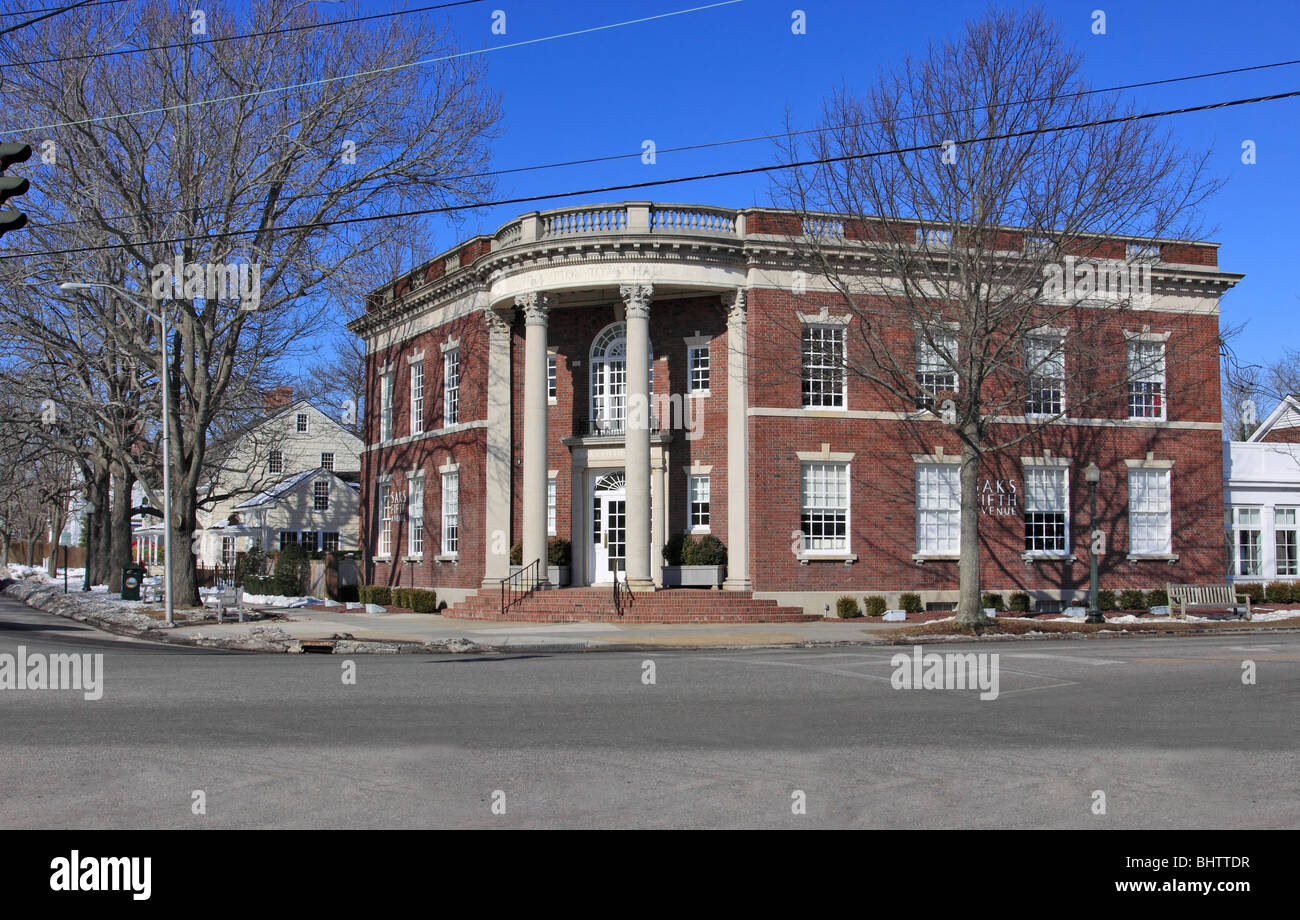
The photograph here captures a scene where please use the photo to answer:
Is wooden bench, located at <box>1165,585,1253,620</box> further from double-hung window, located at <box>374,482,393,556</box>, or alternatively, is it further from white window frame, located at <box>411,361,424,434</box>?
double-hung window, located at <box>374,482,393,556</box>


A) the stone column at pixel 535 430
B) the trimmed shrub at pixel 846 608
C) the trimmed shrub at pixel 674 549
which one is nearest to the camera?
the trimmed shrub at pixel 846 608

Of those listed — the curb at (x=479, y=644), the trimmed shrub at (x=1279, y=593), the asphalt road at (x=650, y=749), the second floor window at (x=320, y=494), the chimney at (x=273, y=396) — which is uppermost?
the chimney at (x=273, y=396)

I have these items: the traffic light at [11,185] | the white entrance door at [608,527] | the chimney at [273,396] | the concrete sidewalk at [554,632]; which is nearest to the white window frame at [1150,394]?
the concrete sidewalk at [554,632]

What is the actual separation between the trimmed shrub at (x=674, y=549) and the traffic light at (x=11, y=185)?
64.4 feet

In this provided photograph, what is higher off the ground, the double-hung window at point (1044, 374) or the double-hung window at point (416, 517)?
the double-hung window at point (1044, 374)

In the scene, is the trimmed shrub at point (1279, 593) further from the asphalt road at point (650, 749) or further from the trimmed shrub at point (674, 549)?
the asphalt road at point (650, 749)

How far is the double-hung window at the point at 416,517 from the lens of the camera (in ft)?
121

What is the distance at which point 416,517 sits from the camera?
122 feet

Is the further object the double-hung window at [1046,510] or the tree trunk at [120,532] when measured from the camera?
the tree trunk at [120,532]

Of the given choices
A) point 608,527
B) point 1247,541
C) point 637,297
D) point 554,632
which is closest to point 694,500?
point 608,527

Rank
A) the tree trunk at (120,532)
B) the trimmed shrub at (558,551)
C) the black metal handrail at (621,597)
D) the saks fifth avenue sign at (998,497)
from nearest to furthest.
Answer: the black metal handrail at (621,597) → the trimmed shrub at (558,551) → the saks fifth avenue sign at (998,497) → the tree trunk at (120,532)

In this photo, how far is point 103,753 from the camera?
31.5 ft

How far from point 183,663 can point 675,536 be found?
15.8 m
